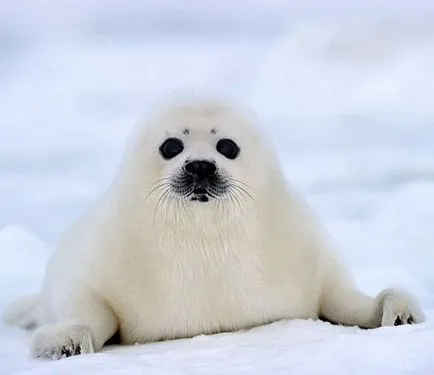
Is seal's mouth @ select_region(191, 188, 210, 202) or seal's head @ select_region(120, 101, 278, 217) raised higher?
seal's head @ select_region(120, 101, 278, 217)

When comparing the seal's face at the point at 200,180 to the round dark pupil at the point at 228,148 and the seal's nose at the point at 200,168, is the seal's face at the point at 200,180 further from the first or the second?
the round dark pupil at the point at 228,148

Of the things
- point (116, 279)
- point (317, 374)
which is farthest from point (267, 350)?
point (116, 279)

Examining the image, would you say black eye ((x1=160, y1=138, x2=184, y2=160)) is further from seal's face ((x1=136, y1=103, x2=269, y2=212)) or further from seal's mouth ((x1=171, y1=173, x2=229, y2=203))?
seal's mouth ((x1=171, y1=173, x2=229, y2=203))

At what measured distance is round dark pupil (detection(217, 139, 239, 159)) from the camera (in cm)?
486

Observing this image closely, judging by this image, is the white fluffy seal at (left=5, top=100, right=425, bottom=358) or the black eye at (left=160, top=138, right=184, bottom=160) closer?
the white fluffy seal at (left=5, top=100, right=425, bottom=358)

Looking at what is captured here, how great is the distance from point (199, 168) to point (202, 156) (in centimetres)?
11

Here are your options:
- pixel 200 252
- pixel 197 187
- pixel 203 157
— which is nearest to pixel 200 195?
pixel 197 187

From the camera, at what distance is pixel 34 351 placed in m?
4.18

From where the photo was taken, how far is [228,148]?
488cm

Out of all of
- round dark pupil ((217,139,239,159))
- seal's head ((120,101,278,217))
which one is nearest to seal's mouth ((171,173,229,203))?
seal's head ((120,101,278,217))

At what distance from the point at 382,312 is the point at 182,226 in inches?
42.7

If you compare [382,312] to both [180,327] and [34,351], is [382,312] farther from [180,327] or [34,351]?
[34,351]

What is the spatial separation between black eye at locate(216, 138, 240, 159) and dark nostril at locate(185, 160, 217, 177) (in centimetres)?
25

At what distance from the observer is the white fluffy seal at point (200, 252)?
4691 mm
